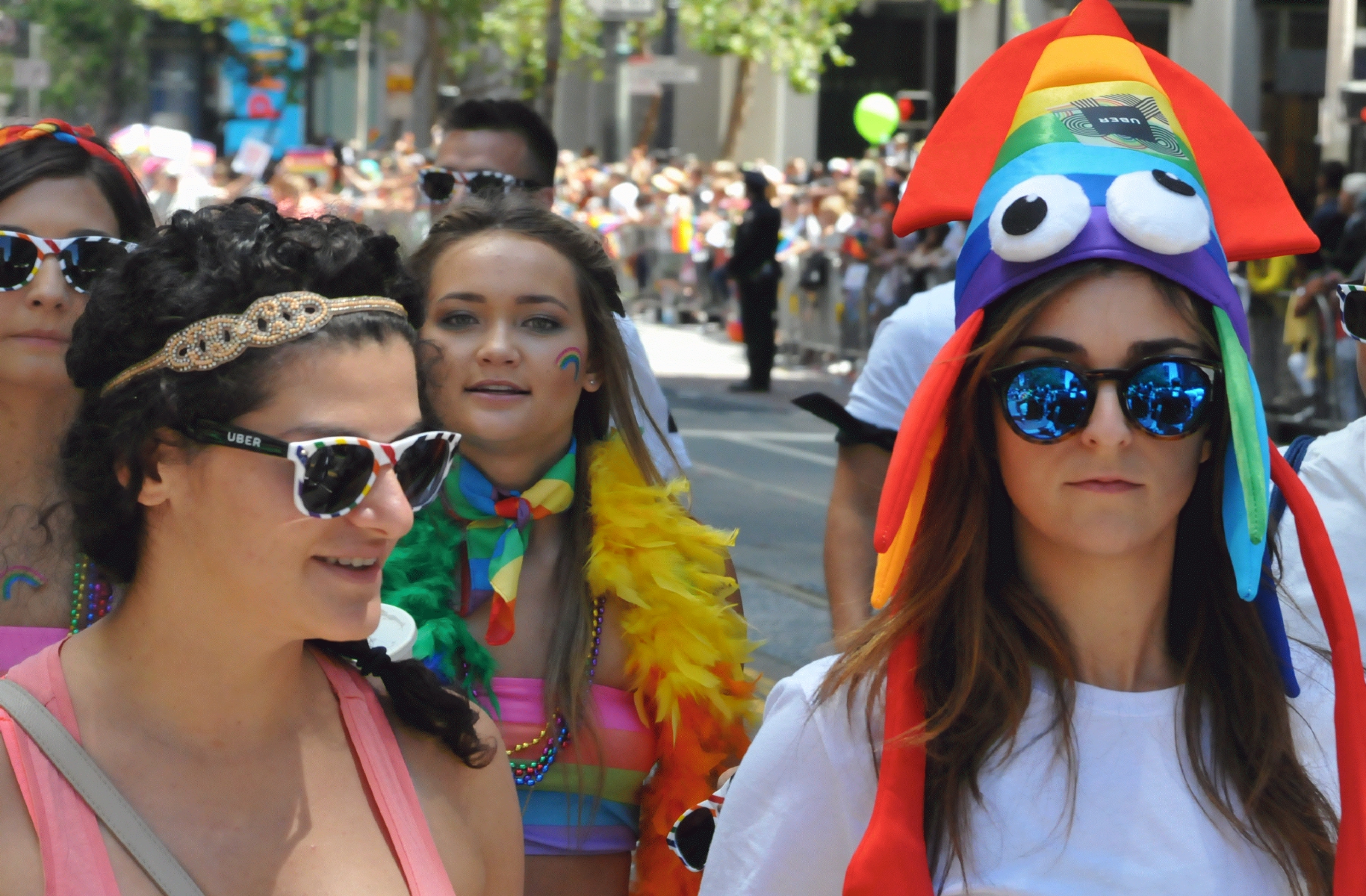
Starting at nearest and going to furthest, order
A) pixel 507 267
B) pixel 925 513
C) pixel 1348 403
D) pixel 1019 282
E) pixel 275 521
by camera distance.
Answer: pixel 275 521, pixel 1019 282, pixel 925 513, pixel 507 267, pixel 1348 403

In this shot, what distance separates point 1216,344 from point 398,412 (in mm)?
1014

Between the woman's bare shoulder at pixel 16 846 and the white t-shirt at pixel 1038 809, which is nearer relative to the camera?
the woman's bare shoulder at pixel 16 846

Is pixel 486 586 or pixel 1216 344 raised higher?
pixel 1216 344

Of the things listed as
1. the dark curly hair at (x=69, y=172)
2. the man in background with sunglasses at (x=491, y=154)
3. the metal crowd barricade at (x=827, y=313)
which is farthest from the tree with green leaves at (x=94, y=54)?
the dark curly hair at (x=69, y=172)

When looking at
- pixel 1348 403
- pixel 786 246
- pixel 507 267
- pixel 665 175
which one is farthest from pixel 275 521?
pixel 665 175

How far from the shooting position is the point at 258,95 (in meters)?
53.2

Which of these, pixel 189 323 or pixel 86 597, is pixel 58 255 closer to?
pixel 86 597

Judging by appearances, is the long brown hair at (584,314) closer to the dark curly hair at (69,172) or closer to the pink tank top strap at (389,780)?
the dark curly hair at (69,172)

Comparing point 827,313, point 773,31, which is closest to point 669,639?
point 827,313

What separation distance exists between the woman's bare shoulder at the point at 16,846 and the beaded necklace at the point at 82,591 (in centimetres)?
83

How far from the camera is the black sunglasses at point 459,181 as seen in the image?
201 inches

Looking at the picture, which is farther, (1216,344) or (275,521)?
(1216,344)

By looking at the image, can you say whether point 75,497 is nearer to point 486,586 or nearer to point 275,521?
point 275,521

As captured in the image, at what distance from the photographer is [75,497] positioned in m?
2.06
